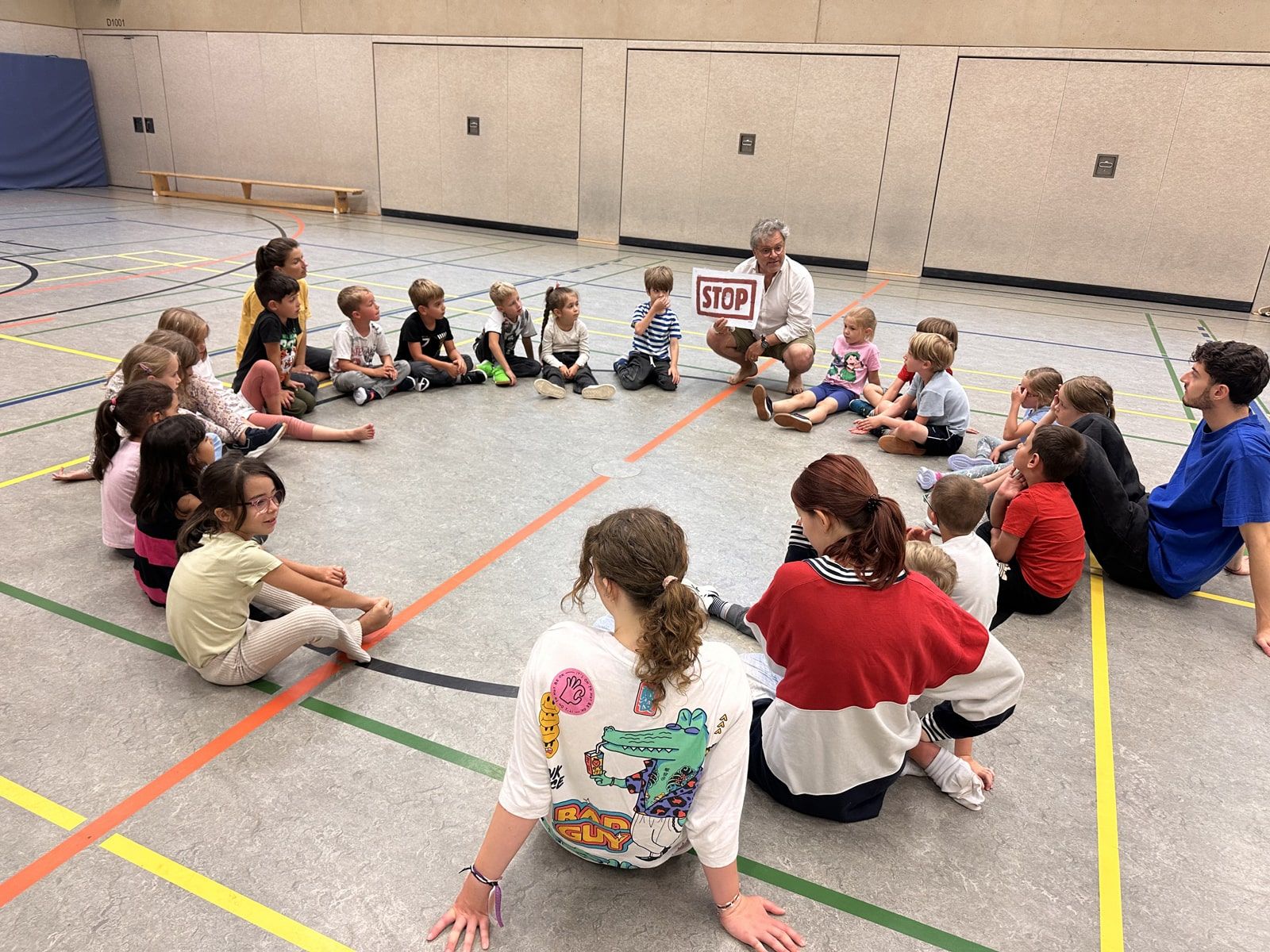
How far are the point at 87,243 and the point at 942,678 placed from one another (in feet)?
43.6

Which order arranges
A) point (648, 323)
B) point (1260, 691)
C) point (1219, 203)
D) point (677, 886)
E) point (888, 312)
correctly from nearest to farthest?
point (677, 886)
point (1260, 691)
point (648, 323)
point (888, 312)
point (1219, 203)

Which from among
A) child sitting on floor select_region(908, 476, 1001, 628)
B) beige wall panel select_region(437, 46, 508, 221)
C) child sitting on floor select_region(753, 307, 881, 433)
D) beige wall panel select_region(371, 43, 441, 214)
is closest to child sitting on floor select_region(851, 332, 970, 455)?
child sitting on floor select_region(753, 307, 881, 433)

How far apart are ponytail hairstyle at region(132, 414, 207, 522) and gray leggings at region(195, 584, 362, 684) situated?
24.7 inches

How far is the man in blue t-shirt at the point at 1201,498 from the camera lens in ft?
11.3

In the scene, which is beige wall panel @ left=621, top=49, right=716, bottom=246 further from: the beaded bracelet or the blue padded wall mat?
the blue padded wall mat

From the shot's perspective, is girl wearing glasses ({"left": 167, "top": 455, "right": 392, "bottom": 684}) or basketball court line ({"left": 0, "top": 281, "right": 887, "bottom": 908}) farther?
girl wearing glasses ({"left": 167, "top": 455, "right": 392, "bottom": 684})

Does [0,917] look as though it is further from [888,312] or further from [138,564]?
[888,312]

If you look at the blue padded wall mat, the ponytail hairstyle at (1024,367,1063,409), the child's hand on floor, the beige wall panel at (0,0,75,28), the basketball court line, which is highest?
the beige wall panel at (0,0,75,28)

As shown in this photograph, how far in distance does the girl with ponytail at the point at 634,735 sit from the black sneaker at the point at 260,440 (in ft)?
11.1

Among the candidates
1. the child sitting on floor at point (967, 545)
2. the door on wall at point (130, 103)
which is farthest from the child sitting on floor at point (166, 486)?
the door on wall at point (130, 103)

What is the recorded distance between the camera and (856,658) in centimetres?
203

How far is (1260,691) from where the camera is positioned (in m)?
3.12

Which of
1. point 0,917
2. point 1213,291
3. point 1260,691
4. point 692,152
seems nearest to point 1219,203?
point 1213,291

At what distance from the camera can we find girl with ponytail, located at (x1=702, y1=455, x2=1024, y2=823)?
201 cm
